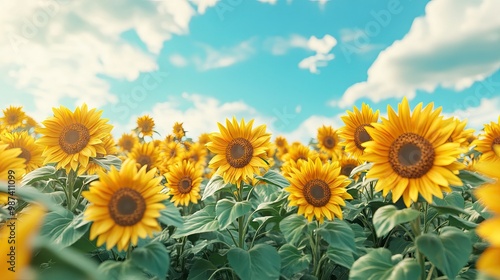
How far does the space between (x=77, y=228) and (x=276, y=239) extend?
2.30 meters

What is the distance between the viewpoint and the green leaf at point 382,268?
2.45 m

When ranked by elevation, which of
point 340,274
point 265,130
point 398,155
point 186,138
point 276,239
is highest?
point 186,138

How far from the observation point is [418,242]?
2.51 metres

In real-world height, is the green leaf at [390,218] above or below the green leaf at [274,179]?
below

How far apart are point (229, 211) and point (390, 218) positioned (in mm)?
1243

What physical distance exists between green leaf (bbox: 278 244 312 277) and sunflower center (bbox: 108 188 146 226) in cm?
141

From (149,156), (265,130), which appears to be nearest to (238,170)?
(265,130)

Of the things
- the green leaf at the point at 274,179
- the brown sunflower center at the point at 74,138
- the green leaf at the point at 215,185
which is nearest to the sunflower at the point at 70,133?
the brown sunflower center at the point at 74,138

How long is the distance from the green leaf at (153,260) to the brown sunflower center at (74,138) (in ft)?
4.86

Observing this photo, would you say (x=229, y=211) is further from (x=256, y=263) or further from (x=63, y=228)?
(x=63, y=228)

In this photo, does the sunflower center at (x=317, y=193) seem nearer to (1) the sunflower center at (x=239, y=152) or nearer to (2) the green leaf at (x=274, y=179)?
(2) the green leaf at (x=274, y=179)

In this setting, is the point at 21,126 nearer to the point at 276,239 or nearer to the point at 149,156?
the point at 149,156

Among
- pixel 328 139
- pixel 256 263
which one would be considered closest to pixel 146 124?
pixel 328 139

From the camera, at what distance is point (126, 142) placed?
363 inches
